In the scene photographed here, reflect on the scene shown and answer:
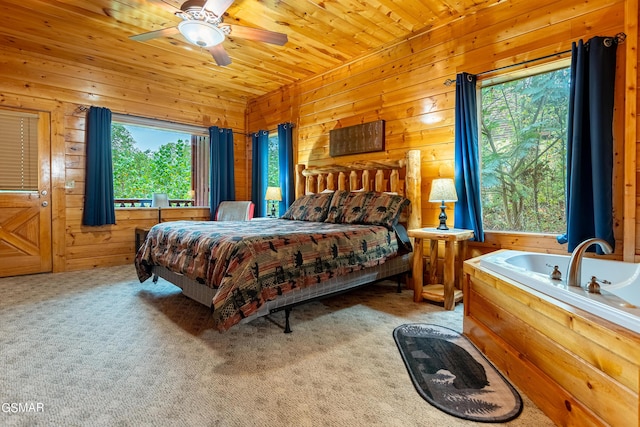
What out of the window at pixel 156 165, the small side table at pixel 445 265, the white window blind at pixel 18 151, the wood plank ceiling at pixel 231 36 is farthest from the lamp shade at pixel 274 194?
the white window blind at pixel 18 151

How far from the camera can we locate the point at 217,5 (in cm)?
242

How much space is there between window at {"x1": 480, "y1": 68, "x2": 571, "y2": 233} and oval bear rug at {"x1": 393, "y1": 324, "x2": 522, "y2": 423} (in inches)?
54.1

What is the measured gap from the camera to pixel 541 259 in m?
2.23

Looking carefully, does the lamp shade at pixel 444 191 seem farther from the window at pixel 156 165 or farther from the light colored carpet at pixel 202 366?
the window at pixel 156 165

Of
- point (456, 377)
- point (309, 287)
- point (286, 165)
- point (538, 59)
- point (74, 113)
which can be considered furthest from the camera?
point (286, 165)

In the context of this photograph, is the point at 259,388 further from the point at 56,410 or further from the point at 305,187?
the point at 305,187

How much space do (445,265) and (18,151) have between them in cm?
504

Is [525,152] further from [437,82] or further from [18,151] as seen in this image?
[18,151]

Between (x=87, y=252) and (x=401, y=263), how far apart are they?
4126 mm

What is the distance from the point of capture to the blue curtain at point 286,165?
15.9 feet

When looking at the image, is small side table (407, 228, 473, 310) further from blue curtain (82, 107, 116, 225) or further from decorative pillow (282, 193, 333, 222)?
blue curtain (82, 107, 116, 225)

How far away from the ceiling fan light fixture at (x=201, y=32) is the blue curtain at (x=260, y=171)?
2530mm

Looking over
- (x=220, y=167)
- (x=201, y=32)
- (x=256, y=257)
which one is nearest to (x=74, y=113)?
(x=220, y=167)

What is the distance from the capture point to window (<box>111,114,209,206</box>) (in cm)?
629
